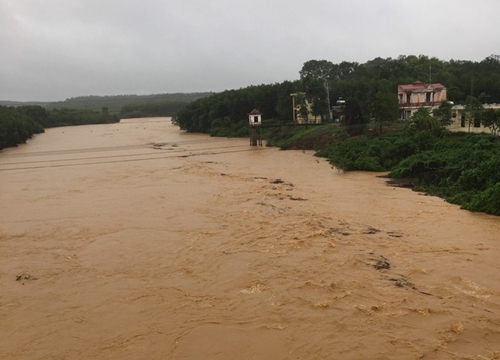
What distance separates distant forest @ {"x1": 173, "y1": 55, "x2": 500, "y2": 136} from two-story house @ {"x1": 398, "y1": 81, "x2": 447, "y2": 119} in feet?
6.16

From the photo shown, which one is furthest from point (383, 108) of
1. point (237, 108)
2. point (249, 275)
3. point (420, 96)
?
point (237, 108)

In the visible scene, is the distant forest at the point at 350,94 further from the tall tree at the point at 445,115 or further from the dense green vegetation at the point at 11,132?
the dense green vegetation at the point at 11,132

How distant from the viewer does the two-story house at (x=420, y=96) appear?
33438 millimetres

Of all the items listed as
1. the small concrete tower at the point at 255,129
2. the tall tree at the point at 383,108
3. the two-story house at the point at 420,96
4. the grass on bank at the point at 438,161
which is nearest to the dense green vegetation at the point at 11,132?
the small concrete tower at the point at 255,129

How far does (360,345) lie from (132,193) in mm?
13421

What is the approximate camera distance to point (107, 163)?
91.4 ft

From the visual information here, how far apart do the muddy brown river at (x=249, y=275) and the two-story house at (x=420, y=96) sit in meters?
17.6

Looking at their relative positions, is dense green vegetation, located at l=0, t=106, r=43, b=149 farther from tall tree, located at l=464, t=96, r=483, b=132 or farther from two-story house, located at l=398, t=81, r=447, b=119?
tall tree, located at l=464, t=96, r=483, b=132

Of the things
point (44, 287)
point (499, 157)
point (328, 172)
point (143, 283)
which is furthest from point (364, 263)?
point (328, 172)

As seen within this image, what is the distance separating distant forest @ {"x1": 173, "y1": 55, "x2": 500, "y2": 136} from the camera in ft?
101

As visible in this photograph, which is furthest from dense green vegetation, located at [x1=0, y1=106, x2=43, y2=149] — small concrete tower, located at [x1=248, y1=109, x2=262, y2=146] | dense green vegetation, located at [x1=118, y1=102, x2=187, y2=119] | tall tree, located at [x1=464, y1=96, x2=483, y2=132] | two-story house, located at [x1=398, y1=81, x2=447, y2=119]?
dense green vegetation, located at [x1=118, y1=102, x2=187, y2=119]

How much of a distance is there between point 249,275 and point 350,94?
33615mm

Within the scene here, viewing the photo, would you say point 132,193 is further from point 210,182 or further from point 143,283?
point 143,283

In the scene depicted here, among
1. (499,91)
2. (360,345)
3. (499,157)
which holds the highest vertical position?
(499,91)
